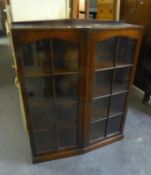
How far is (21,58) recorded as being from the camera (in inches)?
47.4

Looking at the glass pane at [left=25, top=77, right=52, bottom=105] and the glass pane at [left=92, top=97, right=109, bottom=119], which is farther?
the glass pane at [left=92, top=97, right=109, bottom=119]

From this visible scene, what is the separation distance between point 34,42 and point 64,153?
1079mm

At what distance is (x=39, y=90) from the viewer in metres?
1.38

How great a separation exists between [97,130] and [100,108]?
25 centimetres

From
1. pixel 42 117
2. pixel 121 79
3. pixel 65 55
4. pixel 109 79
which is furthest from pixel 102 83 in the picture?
pixel 42 117

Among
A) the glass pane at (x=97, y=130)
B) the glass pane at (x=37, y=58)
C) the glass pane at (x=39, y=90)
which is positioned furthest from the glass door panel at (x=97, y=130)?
the glass pane at (x=37, y=58)

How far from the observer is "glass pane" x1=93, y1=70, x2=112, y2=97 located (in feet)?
4.83

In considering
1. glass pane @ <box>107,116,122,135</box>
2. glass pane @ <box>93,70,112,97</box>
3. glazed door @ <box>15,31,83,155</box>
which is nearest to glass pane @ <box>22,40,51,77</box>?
glazed door @ <box>15,31,83,155</box>

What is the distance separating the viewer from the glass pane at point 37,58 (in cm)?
120

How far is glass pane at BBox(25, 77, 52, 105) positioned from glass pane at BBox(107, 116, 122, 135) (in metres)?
0.70

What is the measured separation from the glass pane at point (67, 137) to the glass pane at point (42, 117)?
0.45 ft

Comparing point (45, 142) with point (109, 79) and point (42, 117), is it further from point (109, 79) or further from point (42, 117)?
point (109, 79)

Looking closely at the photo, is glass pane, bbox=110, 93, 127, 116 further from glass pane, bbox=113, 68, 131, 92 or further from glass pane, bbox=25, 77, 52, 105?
glass pane, bbox=25, 77, 52, 105

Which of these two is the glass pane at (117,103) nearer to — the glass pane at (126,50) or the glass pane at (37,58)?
the glass pane at (126,50)
